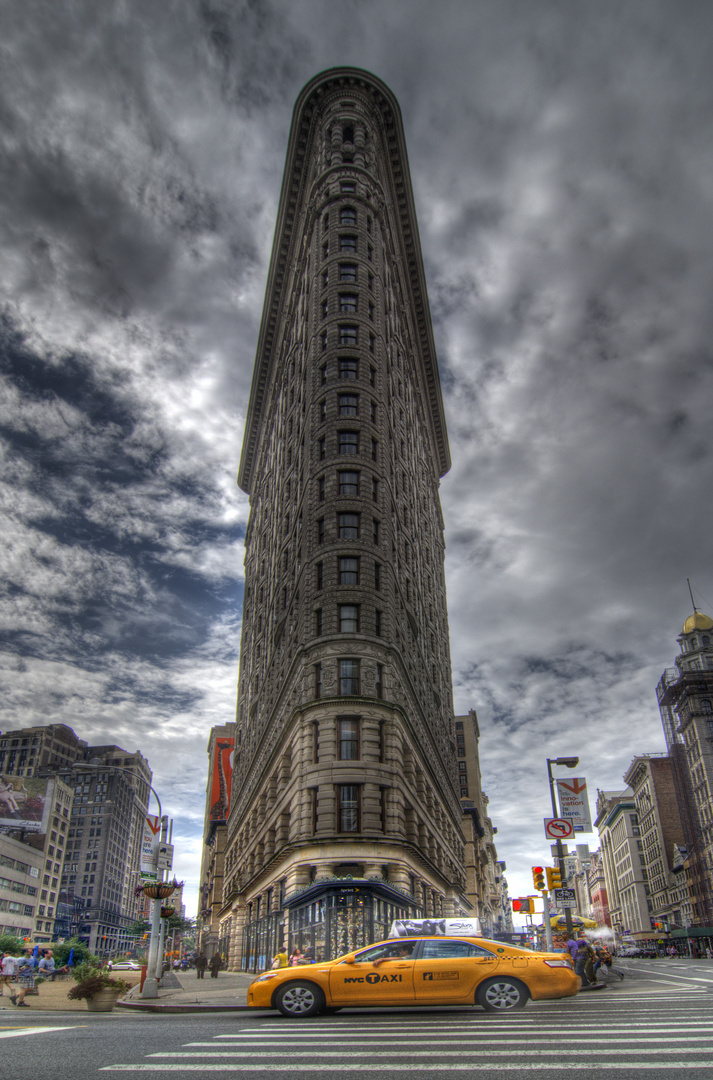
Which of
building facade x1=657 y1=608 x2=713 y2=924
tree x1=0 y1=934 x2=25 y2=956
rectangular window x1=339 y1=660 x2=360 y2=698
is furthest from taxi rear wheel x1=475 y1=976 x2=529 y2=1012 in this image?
building facade x1=657 y1=608 x2=713 y2=924

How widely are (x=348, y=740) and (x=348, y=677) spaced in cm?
330

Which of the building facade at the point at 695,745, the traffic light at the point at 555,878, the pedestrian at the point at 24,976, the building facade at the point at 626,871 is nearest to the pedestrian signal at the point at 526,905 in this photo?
the traffic light at the point at 555,878

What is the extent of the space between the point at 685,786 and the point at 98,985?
123041 mm

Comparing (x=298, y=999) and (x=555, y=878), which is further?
(x=555, y=878)

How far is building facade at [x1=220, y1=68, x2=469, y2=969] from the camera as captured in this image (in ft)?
107

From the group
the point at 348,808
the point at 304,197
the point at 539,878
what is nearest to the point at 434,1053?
the point at 539,878

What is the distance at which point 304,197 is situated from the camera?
71.1 m

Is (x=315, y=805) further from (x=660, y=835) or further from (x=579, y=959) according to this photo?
(x=660, y=835)

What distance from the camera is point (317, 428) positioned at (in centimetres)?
4519

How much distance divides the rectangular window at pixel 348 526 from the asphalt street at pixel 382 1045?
92.2 ft

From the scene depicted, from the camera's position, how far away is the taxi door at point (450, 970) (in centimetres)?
1354

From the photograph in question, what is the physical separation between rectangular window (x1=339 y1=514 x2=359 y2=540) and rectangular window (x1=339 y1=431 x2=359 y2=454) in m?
4.64

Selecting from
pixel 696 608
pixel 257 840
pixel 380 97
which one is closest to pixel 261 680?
pixel 257 840

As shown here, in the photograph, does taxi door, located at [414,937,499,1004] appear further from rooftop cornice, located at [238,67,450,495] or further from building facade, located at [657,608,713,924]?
building facade, located at [657,608,713,924]
